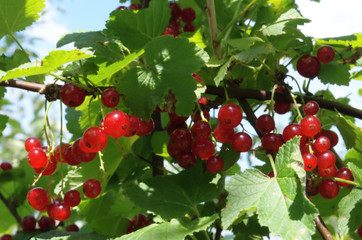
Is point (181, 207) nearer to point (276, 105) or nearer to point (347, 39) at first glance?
point (276, 105)

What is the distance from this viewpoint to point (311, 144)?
1062mm

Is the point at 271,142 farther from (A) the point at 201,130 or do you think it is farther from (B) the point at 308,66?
(B) the point at 308,66

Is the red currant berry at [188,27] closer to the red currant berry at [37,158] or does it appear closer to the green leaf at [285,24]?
the green leaf at [285,24]

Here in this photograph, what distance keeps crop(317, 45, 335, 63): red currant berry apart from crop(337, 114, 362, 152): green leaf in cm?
20

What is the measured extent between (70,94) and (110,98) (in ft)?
0.31

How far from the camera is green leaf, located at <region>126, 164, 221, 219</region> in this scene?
3.69 feet

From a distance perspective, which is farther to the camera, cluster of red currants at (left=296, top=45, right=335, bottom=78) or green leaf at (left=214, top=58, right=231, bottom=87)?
cluster of red currants at (left=296, top=45, right=335, bottom=78)

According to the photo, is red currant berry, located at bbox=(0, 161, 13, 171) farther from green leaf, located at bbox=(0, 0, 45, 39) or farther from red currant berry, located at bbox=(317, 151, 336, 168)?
red currant berry, located at bbox=(317, 151, 336, 168)

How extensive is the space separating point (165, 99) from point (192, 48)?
5.6 inches

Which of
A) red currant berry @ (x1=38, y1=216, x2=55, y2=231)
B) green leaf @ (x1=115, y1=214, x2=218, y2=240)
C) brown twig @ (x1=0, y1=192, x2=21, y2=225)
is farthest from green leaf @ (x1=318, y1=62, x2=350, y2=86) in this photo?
brown twig @ (x1=0, y1=192, x2=21, y2=225)

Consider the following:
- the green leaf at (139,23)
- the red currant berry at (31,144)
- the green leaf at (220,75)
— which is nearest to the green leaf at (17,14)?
the green leaf at (139,23)

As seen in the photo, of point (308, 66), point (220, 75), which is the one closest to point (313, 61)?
point (308, 66)

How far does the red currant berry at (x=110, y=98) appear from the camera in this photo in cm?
98

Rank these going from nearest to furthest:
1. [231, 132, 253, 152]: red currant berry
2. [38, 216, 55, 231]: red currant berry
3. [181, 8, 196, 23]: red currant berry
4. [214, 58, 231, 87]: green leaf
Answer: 1. [214, 58, 231, 87]: green leaf
2. [231, 132, 253, 152]: red currant berry
3. [38, 216, 55, 231]: red currant berry
4. [181, 8, 196, 23]: red currant berry
